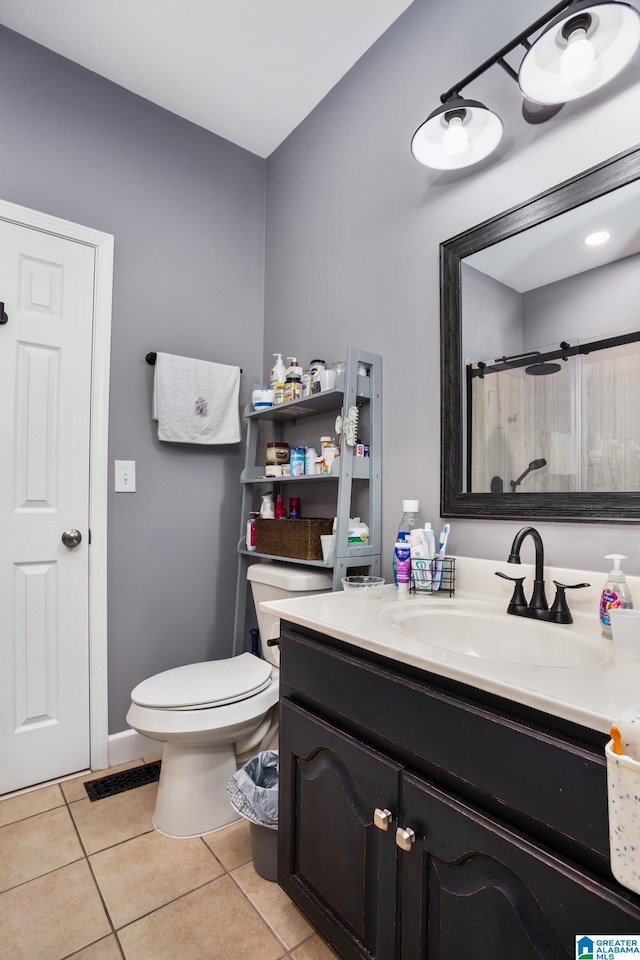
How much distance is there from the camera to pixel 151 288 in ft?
6.72

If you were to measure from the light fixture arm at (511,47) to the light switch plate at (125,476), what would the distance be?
160cm

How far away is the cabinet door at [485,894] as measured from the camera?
61cm

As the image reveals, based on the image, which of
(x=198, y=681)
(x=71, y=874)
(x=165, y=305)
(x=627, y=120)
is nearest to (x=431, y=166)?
(x=627, y=120)

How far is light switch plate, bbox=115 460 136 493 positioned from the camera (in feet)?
6.37

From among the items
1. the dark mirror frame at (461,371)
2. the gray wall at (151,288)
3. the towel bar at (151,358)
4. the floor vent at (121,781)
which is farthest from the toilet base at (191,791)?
the towel bar at (151,358)

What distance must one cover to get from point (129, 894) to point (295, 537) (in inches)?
42.1

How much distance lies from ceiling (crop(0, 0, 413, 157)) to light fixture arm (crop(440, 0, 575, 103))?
23.5 inches

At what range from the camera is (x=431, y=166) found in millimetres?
1418

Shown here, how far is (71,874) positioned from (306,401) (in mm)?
1550

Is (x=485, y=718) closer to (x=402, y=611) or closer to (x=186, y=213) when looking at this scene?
(x=402, y=611)

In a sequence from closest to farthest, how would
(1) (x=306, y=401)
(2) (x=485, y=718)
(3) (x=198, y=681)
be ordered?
(2) (x=485, y=718) < (3) (x=198, y=681) < (1) (x=306, y=401)

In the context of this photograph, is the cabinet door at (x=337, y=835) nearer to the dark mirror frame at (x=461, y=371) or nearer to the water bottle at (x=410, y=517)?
the water bottle at (x=410, y=517)

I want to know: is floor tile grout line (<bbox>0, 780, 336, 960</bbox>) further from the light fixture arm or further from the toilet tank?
the light fixture arm

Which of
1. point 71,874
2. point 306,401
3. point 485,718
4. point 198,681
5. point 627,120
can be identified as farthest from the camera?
point 306,401
